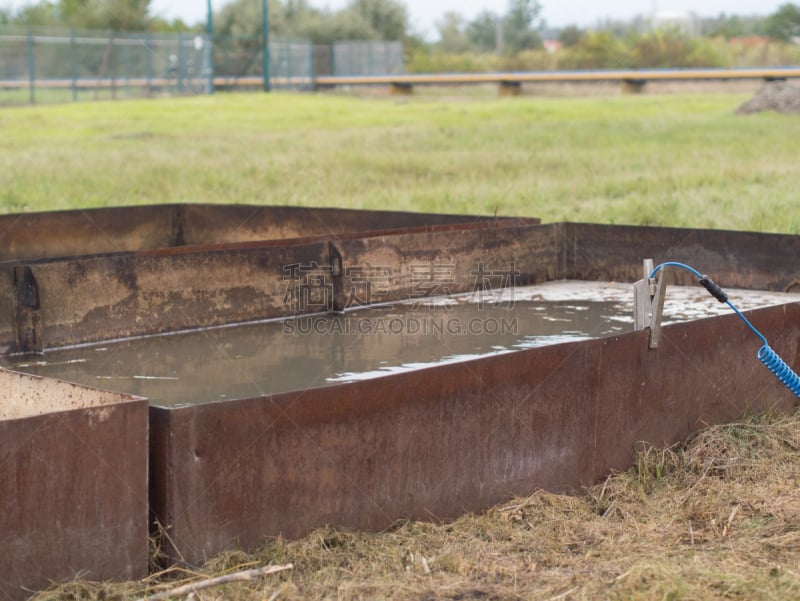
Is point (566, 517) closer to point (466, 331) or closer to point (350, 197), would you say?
point (466, 331)

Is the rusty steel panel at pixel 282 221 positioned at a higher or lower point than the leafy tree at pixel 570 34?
lower

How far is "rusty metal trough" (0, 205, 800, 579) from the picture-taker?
3695mm

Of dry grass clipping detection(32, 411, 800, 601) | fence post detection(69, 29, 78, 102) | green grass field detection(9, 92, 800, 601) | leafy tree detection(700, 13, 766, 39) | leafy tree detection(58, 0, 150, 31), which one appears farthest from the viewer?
leafy tree detection(700, 13, 766, 39)

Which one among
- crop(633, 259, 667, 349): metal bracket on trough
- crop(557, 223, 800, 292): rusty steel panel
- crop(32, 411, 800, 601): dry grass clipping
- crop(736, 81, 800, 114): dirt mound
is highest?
crop(736, 81, 800, 114): dirt mound

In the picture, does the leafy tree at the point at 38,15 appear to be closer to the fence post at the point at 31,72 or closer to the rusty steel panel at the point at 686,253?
the fence post at the point at 31,72

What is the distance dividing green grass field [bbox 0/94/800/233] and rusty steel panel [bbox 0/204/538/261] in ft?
8.64

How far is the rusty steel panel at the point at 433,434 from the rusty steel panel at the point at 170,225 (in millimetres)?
3640

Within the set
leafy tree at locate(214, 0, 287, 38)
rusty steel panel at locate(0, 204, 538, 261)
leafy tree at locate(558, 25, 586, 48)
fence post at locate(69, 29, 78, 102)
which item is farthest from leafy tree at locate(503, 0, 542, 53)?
rusty steel panel at locate(0, 204, 538, 261)

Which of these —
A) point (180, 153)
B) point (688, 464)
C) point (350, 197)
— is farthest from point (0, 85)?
point (688, 464)

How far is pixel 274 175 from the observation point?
48.3ft

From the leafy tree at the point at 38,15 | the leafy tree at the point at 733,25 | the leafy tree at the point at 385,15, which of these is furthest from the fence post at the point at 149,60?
the leafy tree at the point at 733,25

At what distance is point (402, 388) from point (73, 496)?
115cm

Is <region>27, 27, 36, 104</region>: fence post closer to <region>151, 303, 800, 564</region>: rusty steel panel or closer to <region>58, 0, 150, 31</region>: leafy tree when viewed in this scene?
<region>58, 0, 150, 31</region>: leafy tree

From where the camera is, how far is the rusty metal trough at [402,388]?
3.70 meters
